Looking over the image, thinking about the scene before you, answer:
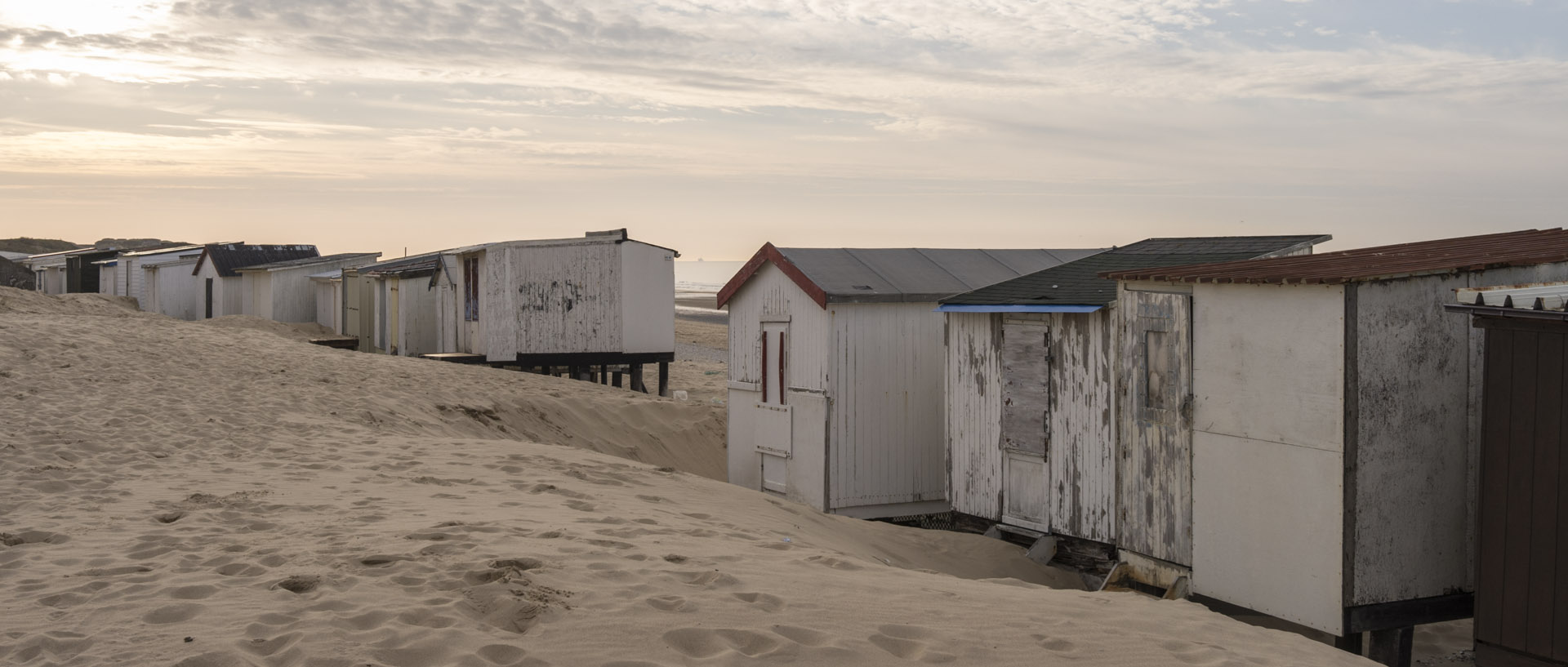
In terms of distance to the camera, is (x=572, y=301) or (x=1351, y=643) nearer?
(x=1351, y=643)

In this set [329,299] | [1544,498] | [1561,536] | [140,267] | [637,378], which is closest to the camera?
[1561,536]

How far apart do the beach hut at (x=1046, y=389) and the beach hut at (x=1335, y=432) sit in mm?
1113

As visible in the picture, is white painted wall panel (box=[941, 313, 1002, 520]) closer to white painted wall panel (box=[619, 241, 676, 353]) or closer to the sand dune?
the sand dune

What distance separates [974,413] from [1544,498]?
5687 millimetres

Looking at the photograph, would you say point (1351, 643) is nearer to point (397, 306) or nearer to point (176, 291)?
point (397, 306)

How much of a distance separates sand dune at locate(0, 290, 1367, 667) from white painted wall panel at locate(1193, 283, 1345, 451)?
162cm

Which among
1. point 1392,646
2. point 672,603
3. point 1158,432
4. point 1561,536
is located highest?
point 1158,432

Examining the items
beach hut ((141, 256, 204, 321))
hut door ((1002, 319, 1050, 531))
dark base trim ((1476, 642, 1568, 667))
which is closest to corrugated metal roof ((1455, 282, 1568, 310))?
dark base trim ((1476, 642, 1568, 667))

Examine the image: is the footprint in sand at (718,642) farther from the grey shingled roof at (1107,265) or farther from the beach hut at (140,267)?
the beach hut at (140,267)

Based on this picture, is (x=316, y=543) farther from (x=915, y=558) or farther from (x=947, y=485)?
(x=947, y=485)

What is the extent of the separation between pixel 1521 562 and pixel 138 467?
34.6 feet

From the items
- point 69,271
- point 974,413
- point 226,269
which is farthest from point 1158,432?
point 69,271

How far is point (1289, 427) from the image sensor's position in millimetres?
8367

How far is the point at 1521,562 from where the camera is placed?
7.06 meters
